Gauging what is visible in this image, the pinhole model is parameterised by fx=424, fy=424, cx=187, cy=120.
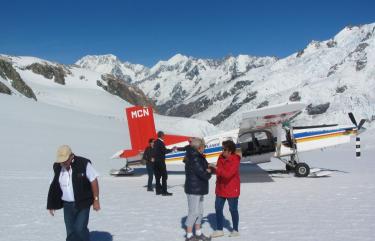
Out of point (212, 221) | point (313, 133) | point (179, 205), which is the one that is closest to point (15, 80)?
point (313, 133)

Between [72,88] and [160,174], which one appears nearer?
[160,174]

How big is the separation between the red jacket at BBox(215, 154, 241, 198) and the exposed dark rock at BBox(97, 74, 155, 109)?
83589 millimetres

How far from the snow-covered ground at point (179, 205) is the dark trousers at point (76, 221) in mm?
1557

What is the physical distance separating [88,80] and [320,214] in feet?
274

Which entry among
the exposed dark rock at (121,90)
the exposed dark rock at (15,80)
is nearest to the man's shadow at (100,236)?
the exposed dark rock at (15,80)

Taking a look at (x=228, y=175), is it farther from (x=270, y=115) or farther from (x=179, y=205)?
(x=270, y=115)

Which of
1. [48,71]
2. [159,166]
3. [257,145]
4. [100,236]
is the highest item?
[48,71]

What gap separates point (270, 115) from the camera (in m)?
13.7

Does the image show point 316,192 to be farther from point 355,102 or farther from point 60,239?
point 355,102

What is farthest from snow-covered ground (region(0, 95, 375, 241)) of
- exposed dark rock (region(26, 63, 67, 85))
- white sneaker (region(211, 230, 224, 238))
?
exposed dark rock (region(26, 63, 67, 85))

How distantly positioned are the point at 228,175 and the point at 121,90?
304ft

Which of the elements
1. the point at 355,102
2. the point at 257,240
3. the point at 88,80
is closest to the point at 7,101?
the point at 257,240

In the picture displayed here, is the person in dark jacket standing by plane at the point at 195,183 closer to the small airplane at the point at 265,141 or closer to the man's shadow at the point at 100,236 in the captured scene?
the man's shadow at the point at 100,236

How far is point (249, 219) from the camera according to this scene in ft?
28.1
